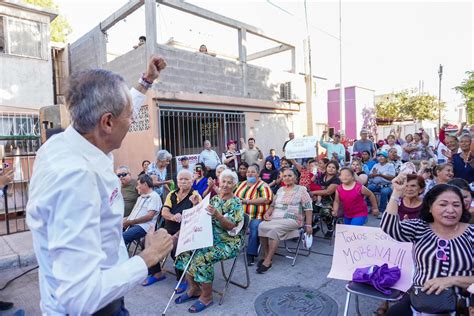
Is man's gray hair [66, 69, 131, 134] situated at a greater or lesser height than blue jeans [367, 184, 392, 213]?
greater

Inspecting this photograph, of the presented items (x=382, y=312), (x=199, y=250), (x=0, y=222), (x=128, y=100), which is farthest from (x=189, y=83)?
(x=128, y=100)

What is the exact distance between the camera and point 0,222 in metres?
7.16

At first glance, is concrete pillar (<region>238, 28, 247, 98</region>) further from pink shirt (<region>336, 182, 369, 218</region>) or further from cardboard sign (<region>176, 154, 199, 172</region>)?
pink shirt (<region>336, 182, 369, 218</region>)

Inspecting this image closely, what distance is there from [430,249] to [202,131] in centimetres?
866

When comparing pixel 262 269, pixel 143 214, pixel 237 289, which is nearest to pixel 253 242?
pixel 262 269

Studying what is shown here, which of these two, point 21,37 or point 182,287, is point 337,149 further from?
point 21,37

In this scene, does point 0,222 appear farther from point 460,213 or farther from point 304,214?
point 460,213

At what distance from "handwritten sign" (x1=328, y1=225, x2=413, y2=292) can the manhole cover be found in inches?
16.3

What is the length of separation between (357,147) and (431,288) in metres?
6.94

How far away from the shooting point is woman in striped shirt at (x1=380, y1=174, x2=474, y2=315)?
7.21ft

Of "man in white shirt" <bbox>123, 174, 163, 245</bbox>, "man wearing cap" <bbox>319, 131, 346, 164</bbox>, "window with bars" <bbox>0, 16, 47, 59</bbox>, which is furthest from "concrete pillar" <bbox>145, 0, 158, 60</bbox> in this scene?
"man wearing cap" <bbox>319, 131, 346, 164</bbox>

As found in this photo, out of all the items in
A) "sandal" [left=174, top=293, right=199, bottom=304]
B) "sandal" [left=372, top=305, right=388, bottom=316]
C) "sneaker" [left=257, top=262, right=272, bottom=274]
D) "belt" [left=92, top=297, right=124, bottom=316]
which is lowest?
"sandal" [left=174, top=293, right=199, bottom=304]

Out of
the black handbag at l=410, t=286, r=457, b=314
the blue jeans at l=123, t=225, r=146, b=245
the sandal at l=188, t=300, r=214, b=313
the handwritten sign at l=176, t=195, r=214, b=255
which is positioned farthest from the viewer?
the blue jeans at l=123, t=225, r=146, b=245

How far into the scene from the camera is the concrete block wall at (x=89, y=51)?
10367 mm
